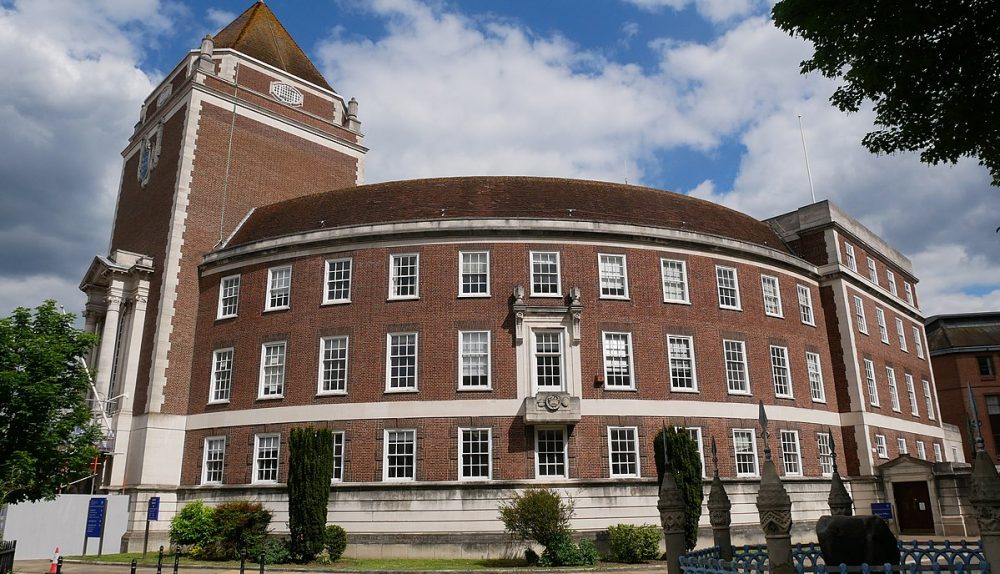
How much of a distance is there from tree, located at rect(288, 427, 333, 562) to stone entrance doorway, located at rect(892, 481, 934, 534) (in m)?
26.7

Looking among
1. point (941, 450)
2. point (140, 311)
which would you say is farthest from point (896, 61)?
point (941, 450)

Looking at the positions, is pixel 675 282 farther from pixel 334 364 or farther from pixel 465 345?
pixel 334 364

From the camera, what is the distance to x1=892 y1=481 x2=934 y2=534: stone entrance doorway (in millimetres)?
34844

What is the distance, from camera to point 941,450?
45125mm

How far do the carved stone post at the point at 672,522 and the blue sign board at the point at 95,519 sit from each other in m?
25.9

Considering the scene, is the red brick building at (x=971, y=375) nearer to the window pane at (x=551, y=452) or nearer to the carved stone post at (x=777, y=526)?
the window pane at (x=551, y=452)

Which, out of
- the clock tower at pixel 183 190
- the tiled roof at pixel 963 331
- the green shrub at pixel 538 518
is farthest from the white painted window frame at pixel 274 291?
the tiled roof at pixel 963 331

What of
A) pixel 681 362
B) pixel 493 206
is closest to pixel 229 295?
pixel 493 206

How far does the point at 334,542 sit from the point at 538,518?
24.9 ft

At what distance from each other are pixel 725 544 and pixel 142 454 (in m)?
27.4

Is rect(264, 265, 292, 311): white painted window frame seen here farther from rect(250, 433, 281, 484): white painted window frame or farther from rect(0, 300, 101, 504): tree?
rect(0, 300, 101, 504): tree

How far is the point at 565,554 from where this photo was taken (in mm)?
24375

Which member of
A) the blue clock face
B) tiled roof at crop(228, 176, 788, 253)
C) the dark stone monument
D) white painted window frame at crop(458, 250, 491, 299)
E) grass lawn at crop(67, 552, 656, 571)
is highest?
the blue clock face

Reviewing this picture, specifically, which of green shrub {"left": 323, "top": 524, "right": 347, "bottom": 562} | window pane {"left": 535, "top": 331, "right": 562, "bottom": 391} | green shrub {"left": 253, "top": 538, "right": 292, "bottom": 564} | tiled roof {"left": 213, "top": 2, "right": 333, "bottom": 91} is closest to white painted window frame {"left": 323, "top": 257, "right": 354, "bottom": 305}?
window pane {"left": 535, "top": 331, "right": 562, "bottom": 391}
